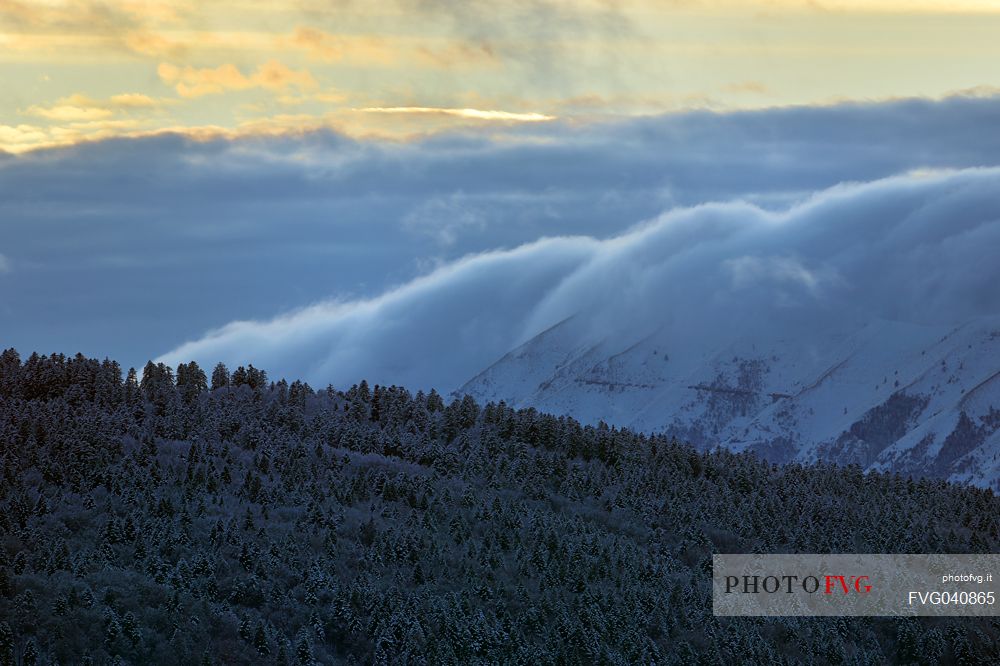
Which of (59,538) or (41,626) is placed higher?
(59,538)

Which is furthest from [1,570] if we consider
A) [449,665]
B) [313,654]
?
[449,665]

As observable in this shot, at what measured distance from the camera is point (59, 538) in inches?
7854

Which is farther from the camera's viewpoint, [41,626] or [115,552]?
[115,552]

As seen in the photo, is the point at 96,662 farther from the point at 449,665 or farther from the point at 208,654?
the point at 449,665

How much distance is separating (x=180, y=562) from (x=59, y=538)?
15716 mm

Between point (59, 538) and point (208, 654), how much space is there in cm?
2906

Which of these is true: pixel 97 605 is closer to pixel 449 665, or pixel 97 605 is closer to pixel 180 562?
pixel 180 562

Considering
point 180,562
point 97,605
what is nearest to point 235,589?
point 180,562

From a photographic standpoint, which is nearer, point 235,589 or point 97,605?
point 97,605

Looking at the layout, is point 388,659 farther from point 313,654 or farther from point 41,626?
point 41,626

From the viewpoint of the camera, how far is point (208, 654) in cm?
18338

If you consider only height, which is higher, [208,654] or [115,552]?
[115,552]

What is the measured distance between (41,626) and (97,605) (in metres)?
7.71

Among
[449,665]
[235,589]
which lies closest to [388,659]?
[449,665]
